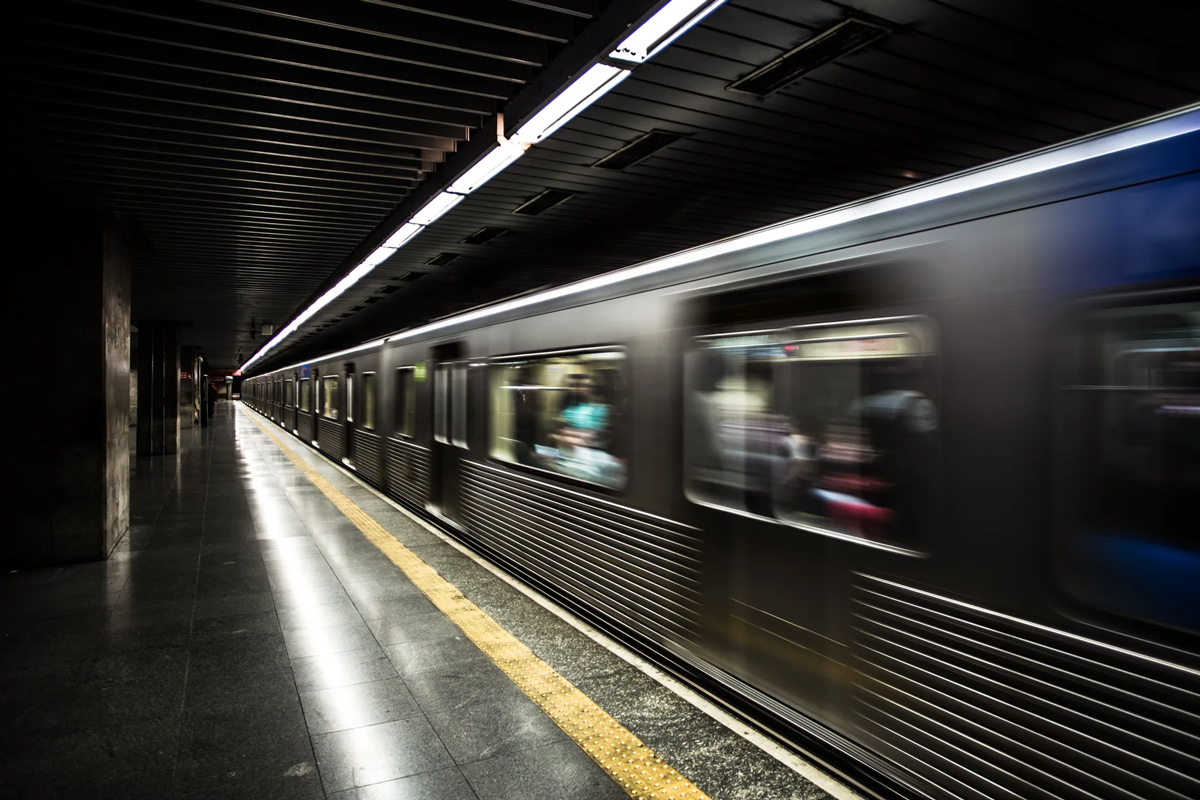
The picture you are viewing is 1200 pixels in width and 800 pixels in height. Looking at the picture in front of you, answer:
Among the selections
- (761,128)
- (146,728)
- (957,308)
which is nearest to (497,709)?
(146,728)

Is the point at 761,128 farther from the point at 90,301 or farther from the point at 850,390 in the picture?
the point at 90,301

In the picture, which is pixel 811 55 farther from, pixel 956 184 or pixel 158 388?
pixel 158 388

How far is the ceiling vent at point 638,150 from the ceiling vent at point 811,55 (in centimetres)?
82

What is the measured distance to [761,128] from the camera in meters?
4.46

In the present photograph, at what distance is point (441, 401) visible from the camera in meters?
7.01

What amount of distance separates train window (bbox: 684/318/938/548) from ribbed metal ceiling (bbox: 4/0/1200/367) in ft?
5.11

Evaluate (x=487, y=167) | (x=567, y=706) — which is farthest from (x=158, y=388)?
(x=567, y=706)

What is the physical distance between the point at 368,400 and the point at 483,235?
13.8 ft

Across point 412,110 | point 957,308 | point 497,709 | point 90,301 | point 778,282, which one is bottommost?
point 497,709

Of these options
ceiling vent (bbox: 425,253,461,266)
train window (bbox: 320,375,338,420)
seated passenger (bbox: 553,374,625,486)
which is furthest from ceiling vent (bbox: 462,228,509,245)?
train window (bbox: 320,375,338,420)

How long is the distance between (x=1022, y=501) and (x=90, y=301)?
282 inches

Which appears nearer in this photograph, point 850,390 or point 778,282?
point 850,390

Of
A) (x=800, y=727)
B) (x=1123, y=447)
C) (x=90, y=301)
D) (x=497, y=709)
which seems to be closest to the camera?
Answer: (x=1123, y=447)

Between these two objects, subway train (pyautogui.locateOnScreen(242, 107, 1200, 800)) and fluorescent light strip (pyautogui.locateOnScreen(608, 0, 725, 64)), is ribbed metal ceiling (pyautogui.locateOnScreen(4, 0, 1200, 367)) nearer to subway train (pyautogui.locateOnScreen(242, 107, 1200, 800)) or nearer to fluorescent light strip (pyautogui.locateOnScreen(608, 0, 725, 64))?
fluorescent light strip (pyautogui.locateOnScreen(608, 0, 725, 64))
